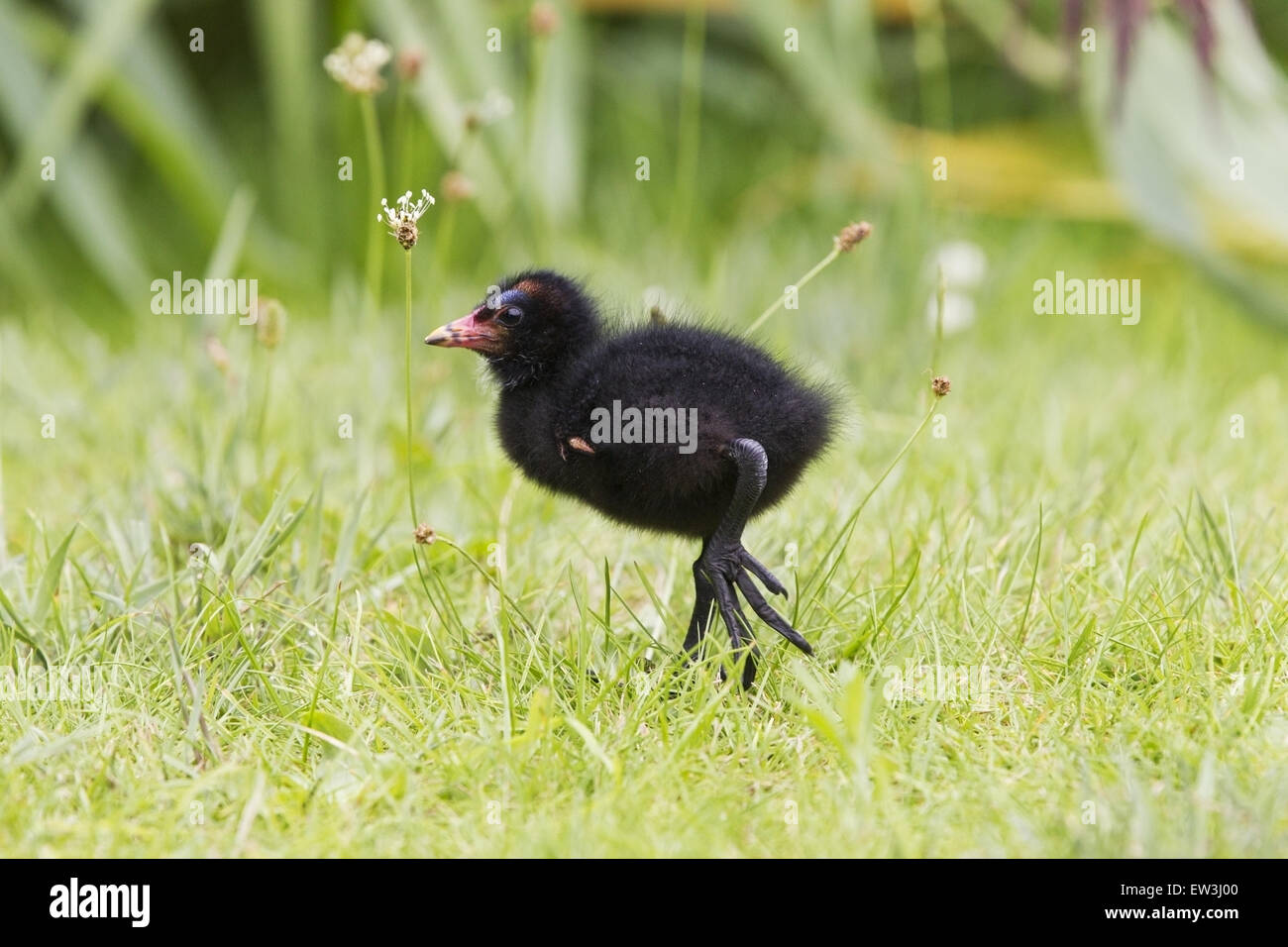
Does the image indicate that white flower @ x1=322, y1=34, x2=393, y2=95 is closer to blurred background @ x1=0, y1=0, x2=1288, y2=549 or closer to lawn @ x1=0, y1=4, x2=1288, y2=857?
blurred background @ x1=0, y1=0, x2=1288, y2=549

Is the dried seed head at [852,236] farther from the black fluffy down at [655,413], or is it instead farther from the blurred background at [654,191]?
the blurred background at [654,191]

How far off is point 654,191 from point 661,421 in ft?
10.1

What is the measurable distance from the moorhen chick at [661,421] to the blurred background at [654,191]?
0.93 feet

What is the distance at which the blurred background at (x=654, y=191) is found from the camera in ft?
10.0

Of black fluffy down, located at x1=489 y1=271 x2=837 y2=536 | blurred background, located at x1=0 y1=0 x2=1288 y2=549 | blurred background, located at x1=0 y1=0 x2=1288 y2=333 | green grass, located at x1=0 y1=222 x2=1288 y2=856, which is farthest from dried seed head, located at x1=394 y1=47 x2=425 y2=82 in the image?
green grass, located at x1=0 y1=222 x2=1288 y2=856

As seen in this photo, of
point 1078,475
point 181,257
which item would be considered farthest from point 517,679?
point 181,257

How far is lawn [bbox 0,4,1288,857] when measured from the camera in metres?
1.61

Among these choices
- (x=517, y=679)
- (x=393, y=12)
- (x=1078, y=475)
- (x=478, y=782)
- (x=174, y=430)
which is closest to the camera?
(x=478, y=782)

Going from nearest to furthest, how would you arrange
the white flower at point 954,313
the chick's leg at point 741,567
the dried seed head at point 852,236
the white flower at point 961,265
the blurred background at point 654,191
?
the chick's leg at point 741,567 → the dried seed head at point 852,236 → the blurred background at point 654,191 → the white flower at point 954,313 → the white flower at point 961,265

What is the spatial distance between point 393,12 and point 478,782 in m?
2.61

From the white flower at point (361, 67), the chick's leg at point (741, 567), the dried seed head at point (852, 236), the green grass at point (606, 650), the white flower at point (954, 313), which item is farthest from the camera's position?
the white flower at point (954, 313)

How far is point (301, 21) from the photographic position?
3.81 metres

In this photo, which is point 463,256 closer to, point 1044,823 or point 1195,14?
point 1195,14

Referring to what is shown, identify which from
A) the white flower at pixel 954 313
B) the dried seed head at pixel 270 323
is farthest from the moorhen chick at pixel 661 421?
the white flower at pixel 954 313
